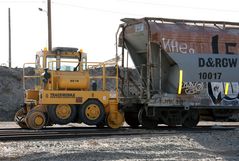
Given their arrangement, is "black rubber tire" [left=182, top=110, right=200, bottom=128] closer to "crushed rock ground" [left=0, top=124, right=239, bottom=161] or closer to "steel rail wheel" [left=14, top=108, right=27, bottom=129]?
"crushed rock ground" [left=0, top=124, right=239, bottom=161]

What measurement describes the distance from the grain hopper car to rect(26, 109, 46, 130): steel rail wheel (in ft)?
12.8

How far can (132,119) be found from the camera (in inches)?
817

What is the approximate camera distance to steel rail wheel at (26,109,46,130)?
57.4 feet

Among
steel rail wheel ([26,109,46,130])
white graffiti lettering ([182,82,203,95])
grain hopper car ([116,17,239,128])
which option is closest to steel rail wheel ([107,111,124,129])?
grain hopper car ([116,17,239,128])

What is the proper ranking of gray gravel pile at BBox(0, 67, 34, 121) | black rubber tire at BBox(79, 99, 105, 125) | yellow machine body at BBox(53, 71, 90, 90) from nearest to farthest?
black rubber tire at BBox(79, 99, 105, 125) < yellow machine body at BBox(53, 71, 90, 90) < gray gravel pile at BBox(0, 67, 34, 121)

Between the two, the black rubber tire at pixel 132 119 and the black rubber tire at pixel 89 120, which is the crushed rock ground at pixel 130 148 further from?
the black rubber tire at pixel 132 119

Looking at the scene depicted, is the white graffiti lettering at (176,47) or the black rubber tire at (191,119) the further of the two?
the black rubber tire at (191,119)

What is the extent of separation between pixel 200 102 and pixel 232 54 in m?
2.50

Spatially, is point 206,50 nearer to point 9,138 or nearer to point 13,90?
point 9,138

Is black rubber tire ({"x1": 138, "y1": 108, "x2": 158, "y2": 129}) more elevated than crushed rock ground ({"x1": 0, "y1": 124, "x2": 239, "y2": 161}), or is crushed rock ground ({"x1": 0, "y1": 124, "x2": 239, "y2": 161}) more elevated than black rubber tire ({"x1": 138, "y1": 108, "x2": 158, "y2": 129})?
black rubber tire ({"x1": 138, "y1": 108, "x2": 158, "y2": 129})

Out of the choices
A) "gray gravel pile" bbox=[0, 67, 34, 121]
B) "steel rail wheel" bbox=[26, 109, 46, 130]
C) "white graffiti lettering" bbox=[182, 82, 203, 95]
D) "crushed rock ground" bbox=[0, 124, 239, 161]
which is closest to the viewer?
"crushed rock ground" bbox=[0, 124, 239, 161]

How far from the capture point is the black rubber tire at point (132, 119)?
2058 centimetres

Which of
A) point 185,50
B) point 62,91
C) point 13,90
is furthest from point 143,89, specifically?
point 13,90

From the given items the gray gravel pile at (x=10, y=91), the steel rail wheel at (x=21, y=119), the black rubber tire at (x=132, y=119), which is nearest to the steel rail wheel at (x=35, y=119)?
the steel rail wheel at (x=21, y=119)
